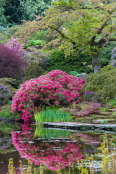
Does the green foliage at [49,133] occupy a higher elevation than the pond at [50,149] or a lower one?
higher

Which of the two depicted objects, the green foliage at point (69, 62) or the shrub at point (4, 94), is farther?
the green foliage at point (69, 62)

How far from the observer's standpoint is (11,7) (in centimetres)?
3247

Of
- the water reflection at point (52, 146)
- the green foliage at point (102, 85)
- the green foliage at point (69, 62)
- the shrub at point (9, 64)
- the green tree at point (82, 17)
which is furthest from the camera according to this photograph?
the green foliage at point (69, 62)

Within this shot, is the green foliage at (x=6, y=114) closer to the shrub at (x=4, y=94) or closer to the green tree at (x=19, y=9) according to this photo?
the shrub at (x=4, y=94)

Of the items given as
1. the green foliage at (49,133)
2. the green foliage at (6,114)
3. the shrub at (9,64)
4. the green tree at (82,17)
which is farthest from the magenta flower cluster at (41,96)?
the shrub at (9,64)

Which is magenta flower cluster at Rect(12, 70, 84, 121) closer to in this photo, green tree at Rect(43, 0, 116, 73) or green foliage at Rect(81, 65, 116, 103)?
green foliage at Rect(81, 65, 116, 103)

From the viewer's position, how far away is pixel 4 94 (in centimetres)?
1669

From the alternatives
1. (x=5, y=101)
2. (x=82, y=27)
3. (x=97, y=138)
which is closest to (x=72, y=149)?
(x=97, y=138)

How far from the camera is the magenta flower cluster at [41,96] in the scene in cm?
1434

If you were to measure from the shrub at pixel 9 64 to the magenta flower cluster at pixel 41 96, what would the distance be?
12.3 ft

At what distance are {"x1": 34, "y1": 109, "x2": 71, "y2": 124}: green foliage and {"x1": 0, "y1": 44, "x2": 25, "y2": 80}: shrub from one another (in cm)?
528

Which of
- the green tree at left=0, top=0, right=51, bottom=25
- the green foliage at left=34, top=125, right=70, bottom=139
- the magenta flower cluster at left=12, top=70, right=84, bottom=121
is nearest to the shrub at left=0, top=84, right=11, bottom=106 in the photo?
the magenta flower cluster at left=12, top=70, right=84, bottom=121

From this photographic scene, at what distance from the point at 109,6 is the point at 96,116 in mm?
5251

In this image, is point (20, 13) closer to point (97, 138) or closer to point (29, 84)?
point (29, 84)
